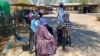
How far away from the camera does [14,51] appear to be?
31.6 ft

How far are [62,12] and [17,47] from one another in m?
2.61

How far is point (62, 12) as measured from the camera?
950 centimetres

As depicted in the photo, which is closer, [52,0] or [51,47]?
[51,47]

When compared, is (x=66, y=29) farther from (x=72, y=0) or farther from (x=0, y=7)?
(x=72, y=0)

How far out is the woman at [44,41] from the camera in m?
5.81

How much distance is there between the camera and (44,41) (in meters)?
5.88

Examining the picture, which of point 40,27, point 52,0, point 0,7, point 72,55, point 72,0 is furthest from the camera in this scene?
point 72,0

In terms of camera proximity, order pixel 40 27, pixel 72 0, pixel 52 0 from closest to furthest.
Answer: pixel 40 27, pixel 52 0, pixel 72 0

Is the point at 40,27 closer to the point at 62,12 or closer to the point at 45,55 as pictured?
the point at 45,55

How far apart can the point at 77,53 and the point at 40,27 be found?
3.78 m

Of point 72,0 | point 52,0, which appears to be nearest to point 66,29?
point 52,0

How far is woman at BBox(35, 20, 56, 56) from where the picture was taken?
5.81 metres

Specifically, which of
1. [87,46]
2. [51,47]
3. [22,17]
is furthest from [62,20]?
[22,17]

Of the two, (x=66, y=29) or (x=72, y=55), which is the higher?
(x=66, y=29)
